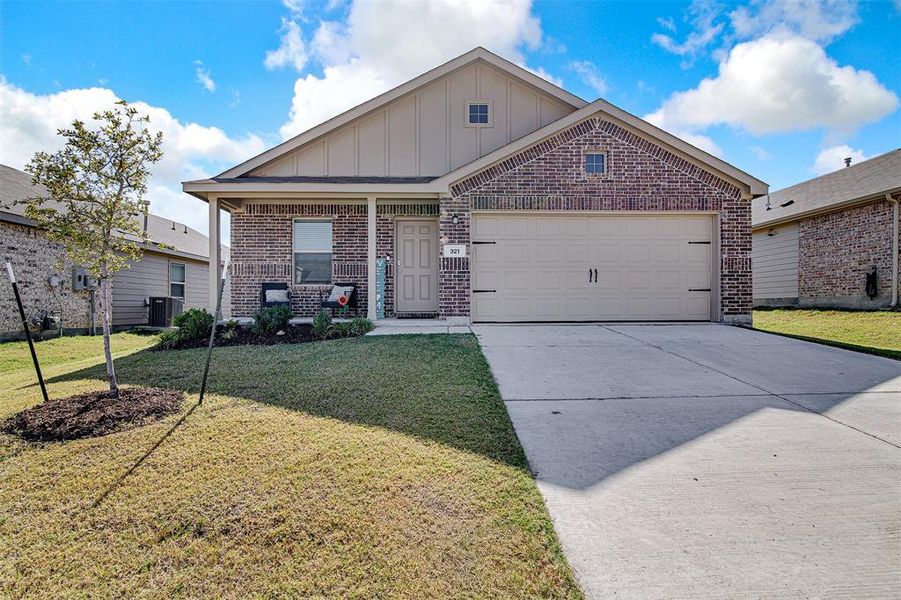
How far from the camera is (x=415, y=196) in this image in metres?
9.41

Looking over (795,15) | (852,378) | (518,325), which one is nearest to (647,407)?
(852,378)

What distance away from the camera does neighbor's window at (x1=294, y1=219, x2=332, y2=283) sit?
34.1 feet

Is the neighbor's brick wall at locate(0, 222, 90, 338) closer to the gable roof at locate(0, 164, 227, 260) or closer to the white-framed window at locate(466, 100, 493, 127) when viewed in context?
the gable roof at locate(0, 164, 227, 260)

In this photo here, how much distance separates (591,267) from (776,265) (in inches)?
428

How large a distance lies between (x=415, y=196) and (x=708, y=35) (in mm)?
8465

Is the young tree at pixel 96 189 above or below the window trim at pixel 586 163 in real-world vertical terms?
below

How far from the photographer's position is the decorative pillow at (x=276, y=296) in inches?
391

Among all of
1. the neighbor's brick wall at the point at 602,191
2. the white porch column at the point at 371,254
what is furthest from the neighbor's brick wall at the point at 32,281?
the neighbor's brick wall at the point at 602,191

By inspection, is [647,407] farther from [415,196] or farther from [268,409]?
[415,196]

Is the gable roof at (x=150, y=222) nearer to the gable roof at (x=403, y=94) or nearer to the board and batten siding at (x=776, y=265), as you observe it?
the gable roof at (x=403, y=94)

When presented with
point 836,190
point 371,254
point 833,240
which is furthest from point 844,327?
point 371,254

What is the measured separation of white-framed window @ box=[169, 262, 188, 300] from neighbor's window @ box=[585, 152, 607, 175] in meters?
14.6

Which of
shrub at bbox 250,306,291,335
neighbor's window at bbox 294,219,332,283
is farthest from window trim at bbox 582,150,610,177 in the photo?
shrub at bbox 250,306,291,335

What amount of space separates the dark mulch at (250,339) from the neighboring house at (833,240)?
580 inches
